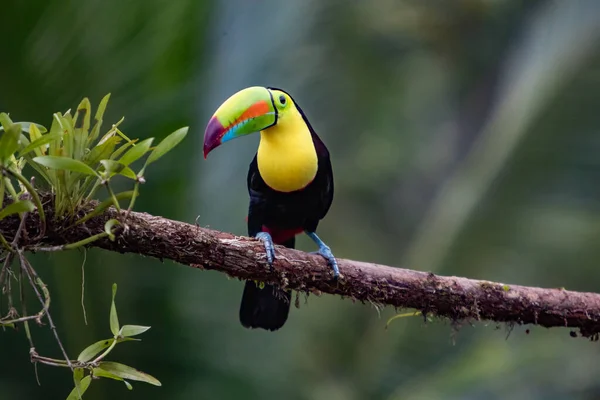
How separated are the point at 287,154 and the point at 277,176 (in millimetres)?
94

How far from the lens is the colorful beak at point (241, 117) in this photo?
89.1 inches

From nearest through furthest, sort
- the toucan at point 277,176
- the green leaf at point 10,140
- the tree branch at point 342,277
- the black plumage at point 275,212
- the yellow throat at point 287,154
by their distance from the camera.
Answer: the green leaf at point 10,140
the tree branch at point 342,277
the toucan at point 277,176
the yellow throat at point 287,154
the black plumage at point 275,212

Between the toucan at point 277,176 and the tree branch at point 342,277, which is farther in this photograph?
the toucan at point 277,176

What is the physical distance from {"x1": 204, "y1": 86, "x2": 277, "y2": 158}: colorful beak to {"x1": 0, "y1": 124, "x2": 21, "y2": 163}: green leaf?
0.76m

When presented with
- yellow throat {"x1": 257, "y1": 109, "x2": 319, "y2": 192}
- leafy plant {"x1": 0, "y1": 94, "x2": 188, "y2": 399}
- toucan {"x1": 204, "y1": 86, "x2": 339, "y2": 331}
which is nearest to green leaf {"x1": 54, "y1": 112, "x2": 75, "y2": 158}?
leafy plant {"x1": 0, "y1": 94, "x2": 188, "y2": 399}

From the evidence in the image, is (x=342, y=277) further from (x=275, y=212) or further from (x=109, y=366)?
(x=109, y=366)

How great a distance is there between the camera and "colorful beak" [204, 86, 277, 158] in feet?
7.43

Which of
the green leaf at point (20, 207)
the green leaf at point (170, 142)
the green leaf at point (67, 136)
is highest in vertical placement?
the green leaf at point (170, 142)

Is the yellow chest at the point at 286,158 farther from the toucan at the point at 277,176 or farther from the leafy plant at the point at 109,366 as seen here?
the leafy plant at the point at 109,366

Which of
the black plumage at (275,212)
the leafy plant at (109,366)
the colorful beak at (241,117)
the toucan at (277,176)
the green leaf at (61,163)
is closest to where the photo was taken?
the green leaf at (61,163)

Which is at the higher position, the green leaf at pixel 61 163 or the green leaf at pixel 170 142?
the green leaf at pixel 170 142

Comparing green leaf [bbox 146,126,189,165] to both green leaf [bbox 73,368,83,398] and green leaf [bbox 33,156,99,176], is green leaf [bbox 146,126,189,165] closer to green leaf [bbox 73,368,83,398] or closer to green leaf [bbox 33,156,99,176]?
green leaf [bbox 33,156,99,176]

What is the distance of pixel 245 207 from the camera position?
3234 millimetres

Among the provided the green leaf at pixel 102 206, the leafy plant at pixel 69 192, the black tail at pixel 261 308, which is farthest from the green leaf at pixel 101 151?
the black tail at pixel 261 308
